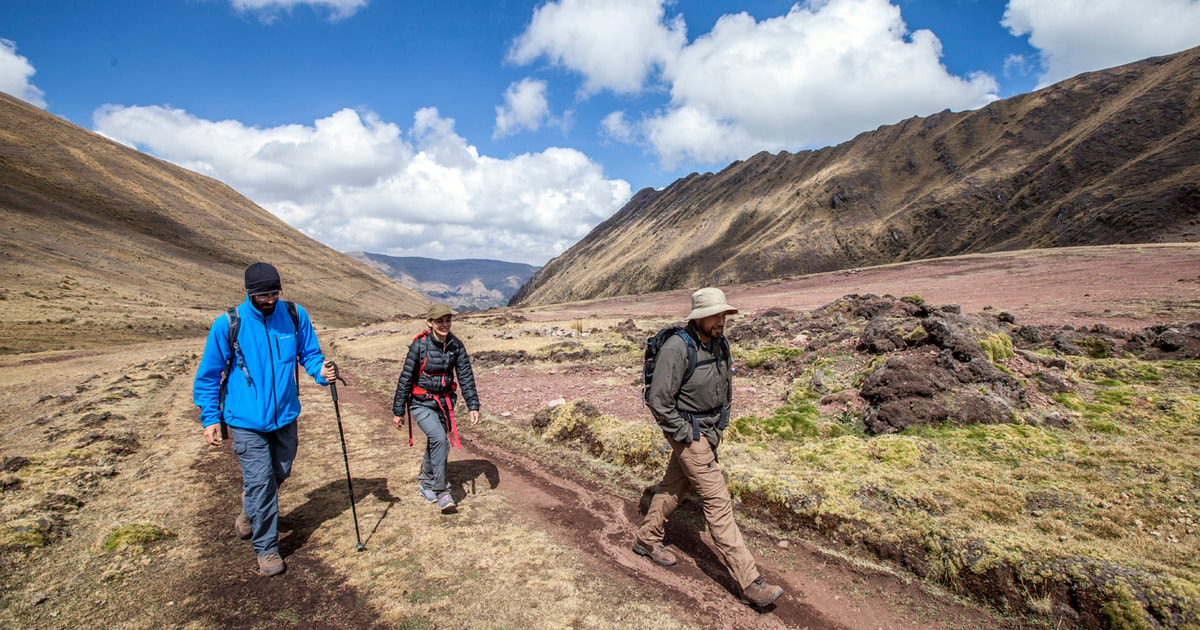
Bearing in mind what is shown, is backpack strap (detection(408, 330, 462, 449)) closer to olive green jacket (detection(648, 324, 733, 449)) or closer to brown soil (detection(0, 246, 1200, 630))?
brown soil (detection(0, 246, 1200, 630))

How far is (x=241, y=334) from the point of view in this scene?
15.8ft

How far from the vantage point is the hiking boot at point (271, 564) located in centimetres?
477

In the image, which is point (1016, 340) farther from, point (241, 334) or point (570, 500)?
point (241, 334)

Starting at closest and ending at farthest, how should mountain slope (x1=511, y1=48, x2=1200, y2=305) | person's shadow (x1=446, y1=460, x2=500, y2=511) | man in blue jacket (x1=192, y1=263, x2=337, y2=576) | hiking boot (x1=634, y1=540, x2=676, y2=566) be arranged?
man in blue jacket (x1=192, y1=263, x2=337, y2=576) < hiking boot (x1=634, y1=540, x2=676, y2=566) < person's shadow (x1=446, y1=460, x2=500, y2=511) < mountain slope (x1=511, y1=48, x2=1200, y2=305)

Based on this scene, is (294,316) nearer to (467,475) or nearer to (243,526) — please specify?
(243,526)

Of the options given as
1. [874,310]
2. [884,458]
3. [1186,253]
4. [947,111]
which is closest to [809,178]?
[947,111]

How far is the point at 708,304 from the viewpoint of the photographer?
4.71 meters

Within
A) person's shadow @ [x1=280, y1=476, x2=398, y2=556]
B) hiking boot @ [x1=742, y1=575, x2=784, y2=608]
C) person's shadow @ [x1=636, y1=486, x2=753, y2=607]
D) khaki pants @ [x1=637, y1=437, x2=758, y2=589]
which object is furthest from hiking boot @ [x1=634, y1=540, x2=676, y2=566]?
person's shadow @ [x1=280, y1=476, x2=398, y2=556]

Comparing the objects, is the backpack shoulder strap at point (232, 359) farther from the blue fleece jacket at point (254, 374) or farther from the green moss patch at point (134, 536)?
the green moss patch at point (134, 536)

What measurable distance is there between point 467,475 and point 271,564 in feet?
10.1

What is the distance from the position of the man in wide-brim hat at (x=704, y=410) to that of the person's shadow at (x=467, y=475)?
3.51 m

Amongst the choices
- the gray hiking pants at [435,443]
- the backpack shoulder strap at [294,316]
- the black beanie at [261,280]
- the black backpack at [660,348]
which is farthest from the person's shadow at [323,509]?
the black backpack at [660,348]

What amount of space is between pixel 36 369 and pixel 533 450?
81.3 feet

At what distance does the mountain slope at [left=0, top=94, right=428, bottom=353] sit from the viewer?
41503mm
